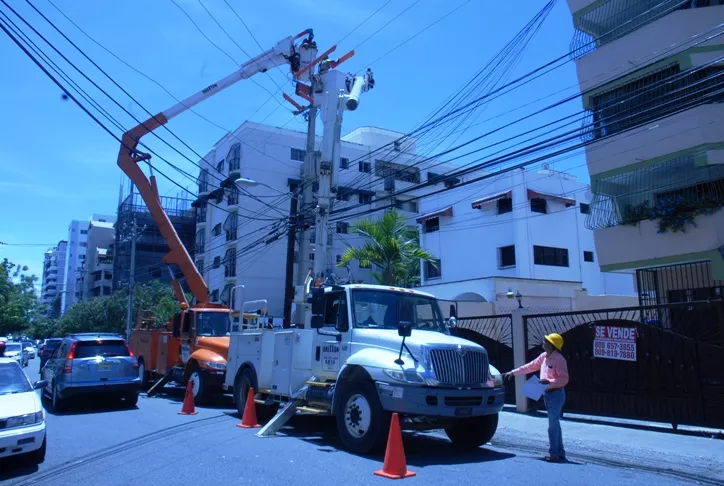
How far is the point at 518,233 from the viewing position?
101 ft

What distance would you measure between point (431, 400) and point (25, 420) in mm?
5434

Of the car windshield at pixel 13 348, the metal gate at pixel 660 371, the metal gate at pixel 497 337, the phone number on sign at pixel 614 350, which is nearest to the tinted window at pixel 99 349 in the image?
the metal gate at pixel 497 337

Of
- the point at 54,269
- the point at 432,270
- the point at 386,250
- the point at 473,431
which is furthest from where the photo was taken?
the point at 54,269

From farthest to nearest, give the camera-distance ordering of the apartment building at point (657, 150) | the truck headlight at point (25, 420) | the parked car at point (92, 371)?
the apartment building at point (657, 150)
the parked car at point (92, 371)
the truck headlight at point (25, 420)

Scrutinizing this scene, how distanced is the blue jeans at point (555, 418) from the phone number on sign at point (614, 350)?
3996mm

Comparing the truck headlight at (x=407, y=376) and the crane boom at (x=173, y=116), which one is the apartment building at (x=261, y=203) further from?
the truck headlight at (x=407, y=376)

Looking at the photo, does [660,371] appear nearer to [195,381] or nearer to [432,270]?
[195,381]

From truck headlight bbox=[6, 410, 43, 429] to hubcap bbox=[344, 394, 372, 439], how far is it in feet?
13.9

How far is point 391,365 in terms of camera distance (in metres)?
8.66

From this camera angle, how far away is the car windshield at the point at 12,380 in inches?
352

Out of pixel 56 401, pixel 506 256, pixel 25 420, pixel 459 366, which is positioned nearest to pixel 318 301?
pixel 459 366

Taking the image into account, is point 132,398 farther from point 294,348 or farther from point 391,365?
point 391,365

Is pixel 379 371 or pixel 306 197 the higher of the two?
pixel 306 197

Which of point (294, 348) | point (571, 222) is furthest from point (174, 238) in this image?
point (571, 222)
